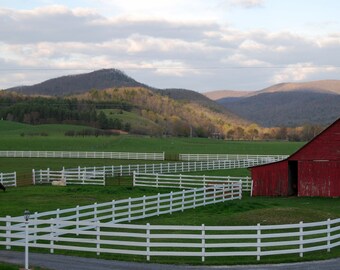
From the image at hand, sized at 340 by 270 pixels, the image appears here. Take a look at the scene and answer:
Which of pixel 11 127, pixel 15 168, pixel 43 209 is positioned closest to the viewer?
pixel 43 209

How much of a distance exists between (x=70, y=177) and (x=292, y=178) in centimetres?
1689

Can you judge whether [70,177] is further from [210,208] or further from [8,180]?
[210,208]

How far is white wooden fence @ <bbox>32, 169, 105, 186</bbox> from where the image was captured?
1805 inches

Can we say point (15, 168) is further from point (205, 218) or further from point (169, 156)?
point (205, 218)

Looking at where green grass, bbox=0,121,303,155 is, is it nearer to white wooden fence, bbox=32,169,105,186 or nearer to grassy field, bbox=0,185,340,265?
white wooden fence, bbox=32,169,105,186

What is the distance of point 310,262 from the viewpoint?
1809cm

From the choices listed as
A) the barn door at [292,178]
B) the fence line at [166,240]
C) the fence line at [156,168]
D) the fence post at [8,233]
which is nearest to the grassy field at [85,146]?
the fence line at [156,168]

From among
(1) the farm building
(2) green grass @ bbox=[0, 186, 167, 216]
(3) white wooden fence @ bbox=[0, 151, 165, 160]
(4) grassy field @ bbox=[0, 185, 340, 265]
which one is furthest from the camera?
(3) white wooden fence @ bbox=[0, 151, 165, 160]

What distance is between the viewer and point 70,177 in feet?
157

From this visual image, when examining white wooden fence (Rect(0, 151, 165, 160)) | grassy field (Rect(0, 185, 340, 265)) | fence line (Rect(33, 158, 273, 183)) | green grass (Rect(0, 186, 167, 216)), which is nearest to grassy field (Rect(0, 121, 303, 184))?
fence line (Rect(33, 158, 273, 183))

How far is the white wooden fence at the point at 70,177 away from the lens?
45844mm

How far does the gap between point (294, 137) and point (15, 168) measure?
147 metres

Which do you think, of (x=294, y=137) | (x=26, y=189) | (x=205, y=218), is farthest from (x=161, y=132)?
(x=205, y=218)

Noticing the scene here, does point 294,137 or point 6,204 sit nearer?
point 6,204
